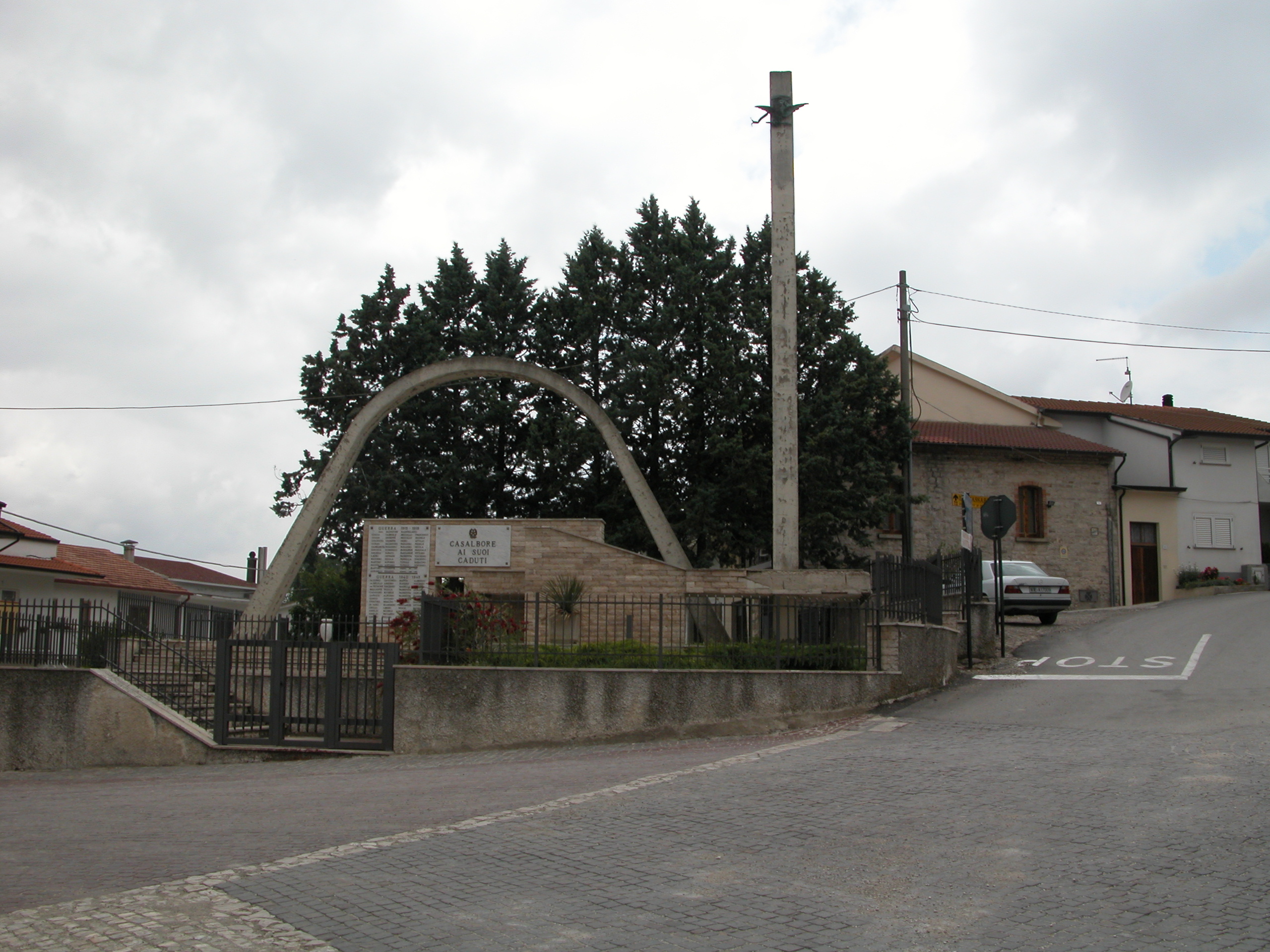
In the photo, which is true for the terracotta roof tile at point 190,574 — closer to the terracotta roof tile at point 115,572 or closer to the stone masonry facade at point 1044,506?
the terracotta roof tile at point 115,572

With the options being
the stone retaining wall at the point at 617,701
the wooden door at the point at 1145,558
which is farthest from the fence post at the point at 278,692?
the wooden door at the point at 1145,558

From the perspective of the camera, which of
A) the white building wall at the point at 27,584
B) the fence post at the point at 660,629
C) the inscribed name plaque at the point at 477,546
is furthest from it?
the white building wall at the point at 27,584

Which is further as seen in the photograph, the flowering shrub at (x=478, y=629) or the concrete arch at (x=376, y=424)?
the concrete arch at (x=376, y=424)

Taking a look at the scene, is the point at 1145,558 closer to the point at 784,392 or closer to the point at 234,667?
the point at 784,392

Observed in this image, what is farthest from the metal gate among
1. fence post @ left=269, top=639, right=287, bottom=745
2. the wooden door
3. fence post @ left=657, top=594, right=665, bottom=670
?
the wooden door

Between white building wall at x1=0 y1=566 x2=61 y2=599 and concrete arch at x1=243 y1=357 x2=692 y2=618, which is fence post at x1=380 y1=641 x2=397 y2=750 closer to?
concrete arch at x1=243 y1=357 x2=692 y2=618

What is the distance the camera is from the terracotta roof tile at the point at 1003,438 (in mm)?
37250

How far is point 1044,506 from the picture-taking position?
124ft

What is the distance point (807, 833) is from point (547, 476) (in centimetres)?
2292

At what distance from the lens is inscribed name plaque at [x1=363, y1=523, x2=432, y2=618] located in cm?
2156

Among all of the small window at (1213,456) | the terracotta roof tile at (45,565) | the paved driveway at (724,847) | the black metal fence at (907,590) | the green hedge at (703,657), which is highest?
the small window at (1213,456)

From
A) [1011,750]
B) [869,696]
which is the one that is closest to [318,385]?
[869,696]

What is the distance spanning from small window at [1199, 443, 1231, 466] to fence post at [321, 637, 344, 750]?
121ft

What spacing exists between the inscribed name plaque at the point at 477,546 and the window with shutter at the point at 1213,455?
3133 cm
